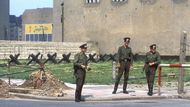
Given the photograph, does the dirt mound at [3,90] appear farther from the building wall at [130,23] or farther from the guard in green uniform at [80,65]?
the building wall at [130,23]

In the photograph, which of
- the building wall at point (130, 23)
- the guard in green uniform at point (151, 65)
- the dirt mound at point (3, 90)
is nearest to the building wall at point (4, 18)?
the building wall at point (130, 23)

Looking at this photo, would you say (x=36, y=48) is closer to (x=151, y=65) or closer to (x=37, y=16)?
(x=151, y=65)

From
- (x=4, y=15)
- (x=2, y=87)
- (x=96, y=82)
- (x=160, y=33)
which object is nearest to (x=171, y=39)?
(x=160, y=33)

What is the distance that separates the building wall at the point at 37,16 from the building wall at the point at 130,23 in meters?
69.1

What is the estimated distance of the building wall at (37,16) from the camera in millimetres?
138375

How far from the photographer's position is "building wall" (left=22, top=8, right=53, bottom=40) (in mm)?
138375

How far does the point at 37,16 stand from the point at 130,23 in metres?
80.1

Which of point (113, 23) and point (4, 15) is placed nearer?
point (113, 23)

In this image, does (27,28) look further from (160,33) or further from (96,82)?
(96,82)

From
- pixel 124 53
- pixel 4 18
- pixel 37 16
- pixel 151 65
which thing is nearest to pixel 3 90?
pixel 124 53

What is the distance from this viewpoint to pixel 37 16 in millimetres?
141000

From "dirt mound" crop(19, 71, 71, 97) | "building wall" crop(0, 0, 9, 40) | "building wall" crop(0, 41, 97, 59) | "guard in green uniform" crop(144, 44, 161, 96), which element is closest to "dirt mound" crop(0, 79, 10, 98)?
"dirt mound" crop(19, 71, 71, 97)

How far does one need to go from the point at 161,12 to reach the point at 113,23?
6433 mm

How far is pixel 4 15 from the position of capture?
130 metres
